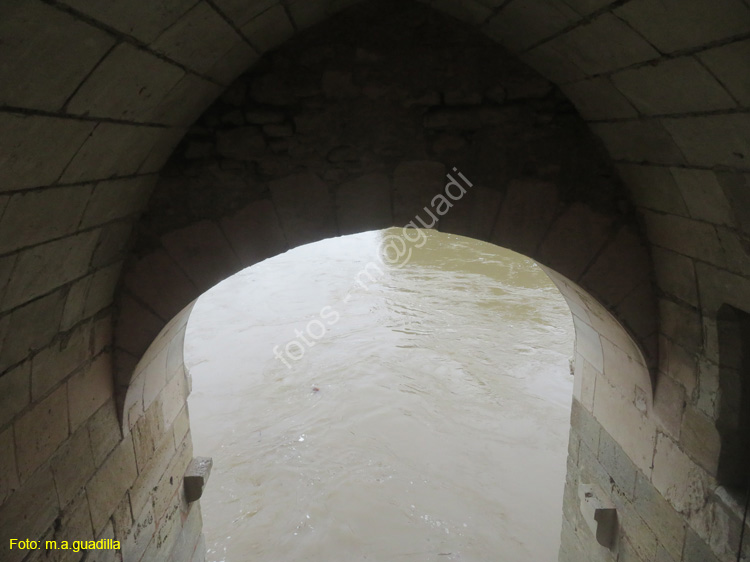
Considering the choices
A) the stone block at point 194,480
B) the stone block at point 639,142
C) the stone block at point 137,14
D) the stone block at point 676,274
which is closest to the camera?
the stone block at point 137,14

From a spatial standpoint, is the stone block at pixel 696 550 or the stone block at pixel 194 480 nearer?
the stone block at pixel 696 550

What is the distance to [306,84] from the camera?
6.75 ft

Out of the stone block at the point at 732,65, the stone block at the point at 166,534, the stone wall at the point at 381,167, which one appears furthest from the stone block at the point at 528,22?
the stone block at the point at 166,534

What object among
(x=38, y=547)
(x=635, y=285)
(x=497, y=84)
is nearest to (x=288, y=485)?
(x=38, y=547)

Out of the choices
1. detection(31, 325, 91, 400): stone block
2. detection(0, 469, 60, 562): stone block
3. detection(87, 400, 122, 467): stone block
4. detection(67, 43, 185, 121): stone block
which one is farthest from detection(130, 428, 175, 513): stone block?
detection(67, 43, 185, 121): stone block

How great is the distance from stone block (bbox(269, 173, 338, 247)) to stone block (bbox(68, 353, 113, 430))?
0.91 metres

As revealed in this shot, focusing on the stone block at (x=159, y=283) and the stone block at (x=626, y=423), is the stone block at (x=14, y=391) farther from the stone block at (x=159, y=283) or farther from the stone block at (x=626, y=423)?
the stone block at (x=626, y=423)

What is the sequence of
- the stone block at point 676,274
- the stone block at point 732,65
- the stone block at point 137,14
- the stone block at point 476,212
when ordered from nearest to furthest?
the stone block at point 137,14
the stone block at point 732,65
the stone block at point 676,274
the stone block at point 476,212

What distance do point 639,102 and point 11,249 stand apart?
1.90m

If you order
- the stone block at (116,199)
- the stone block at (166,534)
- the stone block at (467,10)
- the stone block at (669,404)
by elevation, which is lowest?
the stone block at (166,534)

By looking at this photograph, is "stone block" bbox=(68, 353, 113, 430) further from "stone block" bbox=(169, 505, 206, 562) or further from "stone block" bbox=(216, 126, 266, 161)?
"stone block" bbox=(169, 505, 206, 562)

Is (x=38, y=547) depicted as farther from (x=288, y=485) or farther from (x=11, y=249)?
(x=288, y=485)

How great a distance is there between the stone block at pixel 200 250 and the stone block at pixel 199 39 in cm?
65

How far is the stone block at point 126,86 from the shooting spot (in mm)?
1191
